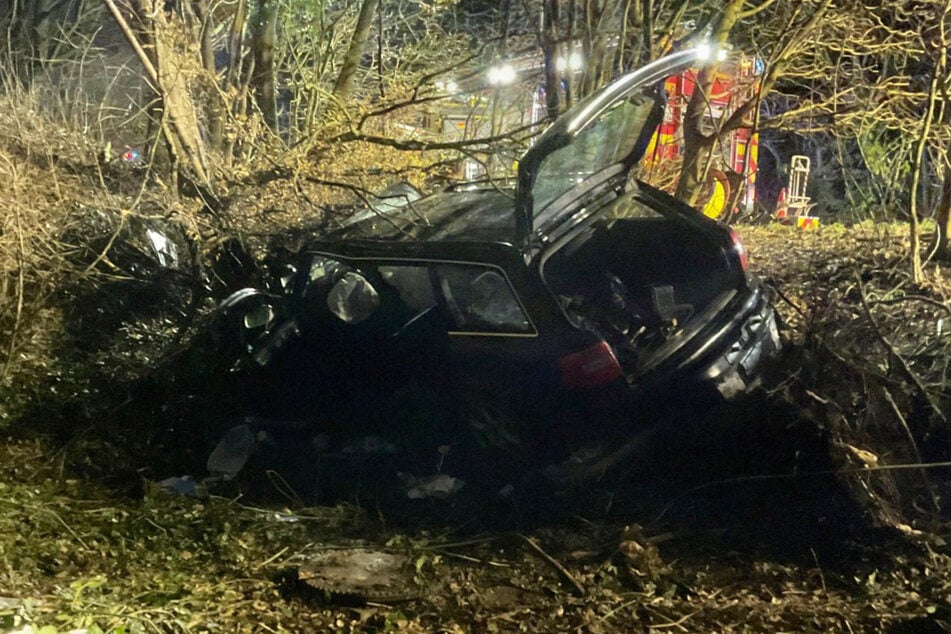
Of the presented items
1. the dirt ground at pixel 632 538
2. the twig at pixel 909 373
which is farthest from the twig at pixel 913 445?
the twig at pixel 909 373

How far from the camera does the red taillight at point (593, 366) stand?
4.13 metres

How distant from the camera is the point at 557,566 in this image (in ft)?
12.8

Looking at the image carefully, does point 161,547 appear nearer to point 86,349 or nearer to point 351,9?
point 86,349

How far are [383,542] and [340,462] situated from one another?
0.85 metres

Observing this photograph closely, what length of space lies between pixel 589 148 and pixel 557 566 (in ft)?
7.39

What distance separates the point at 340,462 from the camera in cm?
494

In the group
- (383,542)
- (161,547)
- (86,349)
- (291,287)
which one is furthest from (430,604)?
(86,349)

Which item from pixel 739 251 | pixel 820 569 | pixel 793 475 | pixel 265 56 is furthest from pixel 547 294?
pixel 265 56

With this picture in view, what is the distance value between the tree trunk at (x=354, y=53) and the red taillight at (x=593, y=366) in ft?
15.4

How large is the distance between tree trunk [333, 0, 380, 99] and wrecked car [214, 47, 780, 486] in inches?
108

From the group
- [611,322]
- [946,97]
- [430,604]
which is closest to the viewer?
[430,604]

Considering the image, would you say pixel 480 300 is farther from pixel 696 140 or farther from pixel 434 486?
pixel 696 140

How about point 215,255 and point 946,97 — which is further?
point 215,255

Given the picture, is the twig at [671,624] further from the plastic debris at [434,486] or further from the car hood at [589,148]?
the car hood at [589,148]
